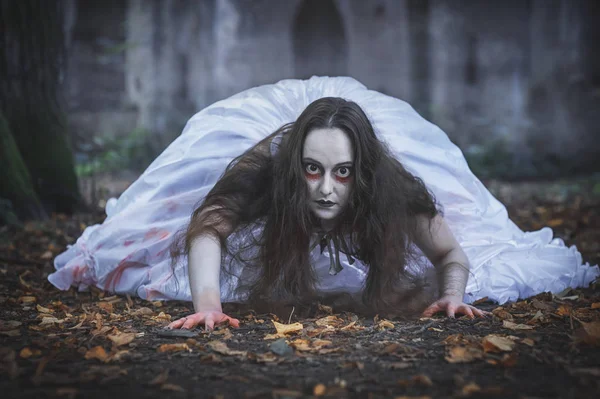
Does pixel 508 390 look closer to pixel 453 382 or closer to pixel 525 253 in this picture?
pixel 453 382

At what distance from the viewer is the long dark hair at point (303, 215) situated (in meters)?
2.71

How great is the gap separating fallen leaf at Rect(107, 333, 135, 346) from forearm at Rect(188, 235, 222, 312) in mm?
324

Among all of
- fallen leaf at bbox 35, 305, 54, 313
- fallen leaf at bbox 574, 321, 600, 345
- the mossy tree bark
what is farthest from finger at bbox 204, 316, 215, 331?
the mossy tree bark

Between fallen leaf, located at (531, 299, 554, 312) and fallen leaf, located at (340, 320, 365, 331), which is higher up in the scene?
fallen leaf, located at (340, 320, 365, 331)

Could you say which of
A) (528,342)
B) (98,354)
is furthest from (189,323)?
(528,342)

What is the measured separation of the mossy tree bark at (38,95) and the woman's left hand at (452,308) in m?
3.53

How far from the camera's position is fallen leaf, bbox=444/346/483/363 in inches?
82.5

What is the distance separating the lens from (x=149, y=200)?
354 cm

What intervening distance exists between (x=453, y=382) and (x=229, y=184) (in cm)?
139

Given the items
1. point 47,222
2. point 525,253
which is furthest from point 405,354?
point 47,222

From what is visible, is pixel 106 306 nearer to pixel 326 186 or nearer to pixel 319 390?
pixel 326 186

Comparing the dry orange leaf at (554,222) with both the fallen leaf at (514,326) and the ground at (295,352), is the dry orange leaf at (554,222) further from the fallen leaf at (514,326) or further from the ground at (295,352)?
the fallen leaf at (514,326)

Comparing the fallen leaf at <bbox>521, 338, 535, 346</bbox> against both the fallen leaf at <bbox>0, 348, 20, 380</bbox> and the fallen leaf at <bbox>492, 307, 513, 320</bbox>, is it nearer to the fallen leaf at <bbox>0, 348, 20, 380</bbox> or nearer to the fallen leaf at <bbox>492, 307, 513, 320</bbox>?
the fallen leaf at <bbox>492, 307, 513, 320</bbox>

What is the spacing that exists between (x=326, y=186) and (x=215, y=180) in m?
1.01
